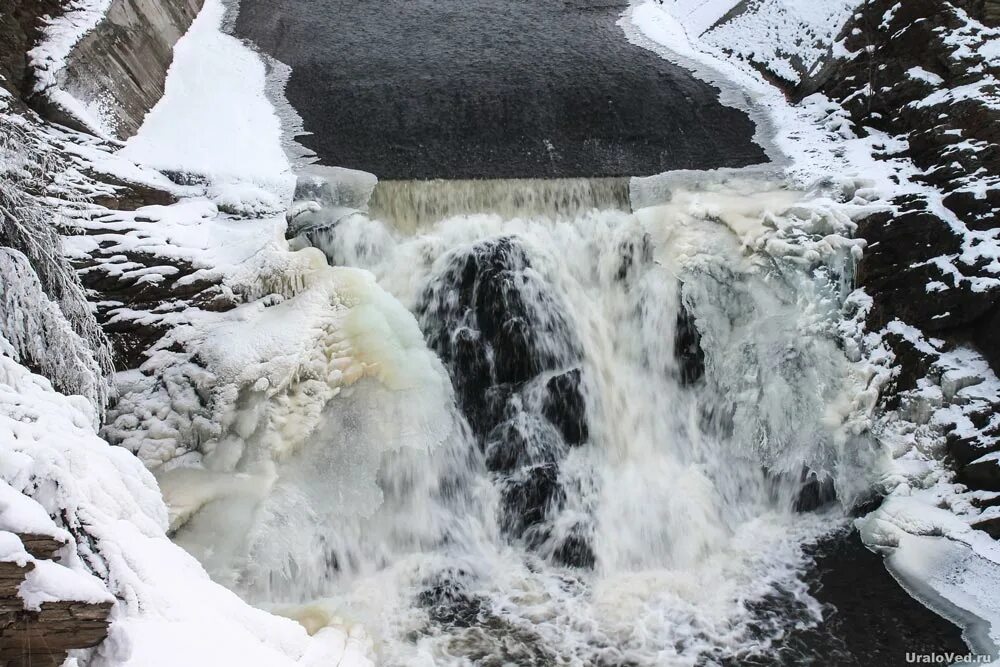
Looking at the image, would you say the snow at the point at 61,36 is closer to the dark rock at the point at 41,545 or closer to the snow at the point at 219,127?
the snow at the point at 219,127

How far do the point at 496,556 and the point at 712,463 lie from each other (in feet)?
7.41

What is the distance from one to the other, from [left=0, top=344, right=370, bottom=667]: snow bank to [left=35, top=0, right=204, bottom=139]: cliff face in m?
→ 4.07

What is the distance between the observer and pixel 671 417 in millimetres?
7379

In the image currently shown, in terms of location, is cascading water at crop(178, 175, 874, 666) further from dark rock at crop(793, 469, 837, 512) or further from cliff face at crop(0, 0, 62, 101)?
cliff face at crop(0, 0, 62, 101)

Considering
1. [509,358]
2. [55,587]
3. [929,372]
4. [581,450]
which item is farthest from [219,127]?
[929,372]

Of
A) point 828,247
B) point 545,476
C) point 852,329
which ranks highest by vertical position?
point 828,247

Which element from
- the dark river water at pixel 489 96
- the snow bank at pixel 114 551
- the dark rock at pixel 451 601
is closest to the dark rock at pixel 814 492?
the dark rock at pixel 451 601

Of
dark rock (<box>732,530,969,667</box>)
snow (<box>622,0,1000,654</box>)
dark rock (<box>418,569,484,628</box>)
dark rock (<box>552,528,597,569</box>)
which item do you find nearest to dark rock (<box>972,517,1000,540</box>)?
snow (<box>622,0,1000,654</box>)

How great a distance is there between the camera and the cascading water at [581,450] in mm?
5844

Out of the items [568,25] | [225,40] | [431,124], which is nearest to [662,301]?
[431,124]

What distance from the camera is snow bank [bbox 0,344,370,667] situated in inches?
123

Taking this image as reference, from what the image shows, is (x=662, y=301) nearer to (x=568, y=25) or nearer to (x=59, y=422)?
(x=59, y=422)

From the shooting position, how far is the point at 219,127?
27.6 ft

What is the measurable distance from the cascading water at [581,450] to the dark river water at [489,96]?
3.17 feet
